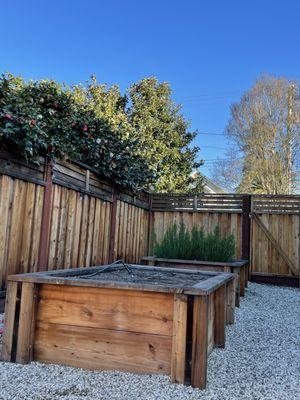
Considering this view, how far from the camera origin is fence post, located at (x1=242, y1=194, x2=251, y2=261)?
629 centimetres

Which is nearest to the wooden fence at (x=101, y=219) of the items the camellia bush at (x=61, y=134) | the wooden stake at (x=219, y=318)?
the camellia bush at (x=61, y=134)

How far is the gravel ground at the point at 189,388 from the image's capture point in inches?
65.2

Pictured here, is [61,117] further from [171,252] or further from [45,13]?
[45,13]

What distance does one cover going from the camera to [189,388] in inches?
68.7

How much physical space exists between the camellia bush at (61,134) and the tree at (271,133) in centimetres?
730

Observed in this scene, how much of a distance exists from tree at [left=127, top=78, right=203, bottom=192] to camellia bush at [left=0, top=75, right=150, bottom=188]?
3.49m

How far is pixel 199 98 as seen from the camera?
14.8 m

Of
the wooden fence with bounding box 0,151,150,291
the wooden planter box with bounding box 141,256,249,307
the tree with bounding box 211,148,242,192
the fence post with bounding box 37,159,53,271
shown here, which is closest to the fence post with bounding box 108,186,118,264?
the wooden fence with bounding box 0,151,150,291

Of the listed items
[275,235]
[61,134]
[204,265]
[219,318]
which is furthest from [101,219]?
[275,235]

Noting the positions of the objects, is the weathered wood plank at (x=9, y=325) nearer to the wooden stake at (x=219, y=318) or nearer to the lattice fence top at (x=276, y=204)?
the wooden stake at (x=219, y=318)

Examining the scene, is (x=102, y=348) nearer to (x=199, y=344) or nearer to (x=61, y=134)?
(x=199, y=344)

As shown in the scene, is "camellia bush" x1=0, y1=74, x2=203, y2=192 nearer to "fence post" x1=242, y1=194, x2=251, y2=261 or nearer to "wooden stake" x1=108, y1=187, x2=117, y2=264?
"wooden stake" x1=108, y1=187, x2=117, y2=264

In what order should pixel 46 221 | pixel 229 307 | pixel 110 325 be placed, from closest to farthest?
pixel 110 325 < pixel 229 307 < pixel 46 221

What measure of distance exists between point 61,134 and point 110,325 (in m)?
2.86
